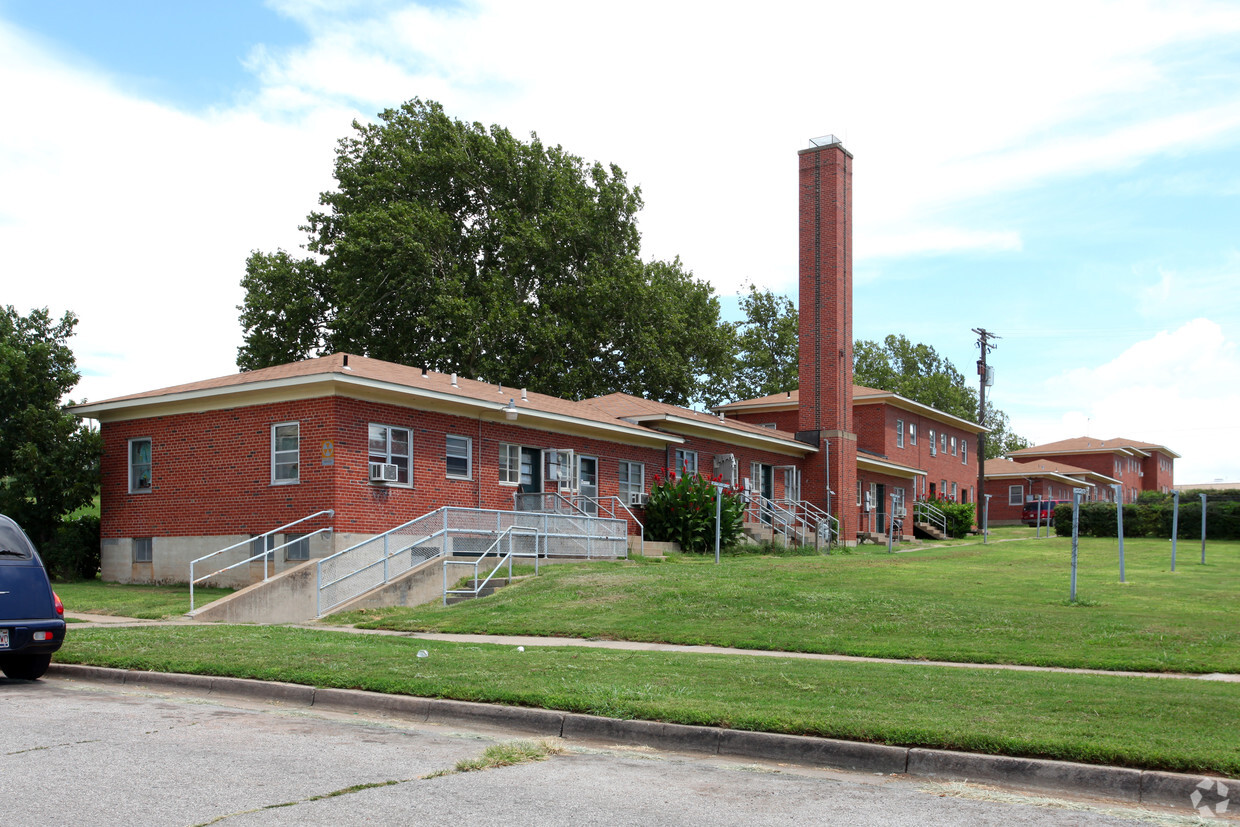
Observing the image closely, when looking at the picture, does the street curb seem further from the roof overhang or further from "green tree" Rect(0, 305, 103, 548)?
"green tree" Rect(0, 305, 103, 548)

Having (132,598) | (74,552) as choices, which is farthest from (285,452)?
(74,552)

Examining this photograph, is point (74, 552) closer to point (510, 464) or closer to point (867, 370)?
point (510, 464)

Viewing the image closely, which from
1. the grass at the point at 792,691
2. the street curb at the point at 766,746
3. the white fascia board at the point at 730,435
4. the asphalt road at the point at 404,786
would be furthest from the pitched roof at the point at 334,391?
A: the asphalt road at the point at 404,786

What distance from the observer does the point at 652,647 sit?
1368cm

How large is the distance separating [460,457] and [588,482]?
5.25 m

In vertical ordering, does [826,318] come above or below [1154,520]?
above

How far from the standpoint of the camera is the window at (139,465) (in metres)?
25.2

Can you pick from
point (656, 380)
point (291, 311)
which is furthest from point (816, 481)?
point (291, 311)

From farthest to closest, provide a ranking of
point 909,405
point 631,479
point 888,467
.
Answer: point 909,405
point 888,467
point 631,479

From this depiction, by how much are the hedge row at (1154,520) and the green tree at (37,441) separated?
3400 centimetres

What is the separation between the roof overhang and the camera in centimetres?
2173

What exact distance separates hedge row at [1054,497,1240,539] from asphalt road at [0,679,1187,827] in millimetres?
37263

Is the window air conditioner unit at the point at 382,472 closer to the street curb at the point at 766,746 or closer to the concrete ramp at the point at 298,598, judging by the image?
the concrete ramp at the point at 298,598

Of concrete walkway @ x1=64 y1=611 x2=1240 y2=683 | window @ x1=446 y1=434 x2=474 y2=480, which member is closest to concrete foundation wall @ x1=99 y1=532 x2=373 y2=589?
window @ x1=446 y1=434 x2=474 y2=480
